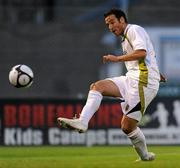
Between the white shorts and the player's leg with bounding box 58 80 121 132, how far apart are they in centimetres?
11

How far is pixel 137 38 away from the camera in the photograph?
11930 mm

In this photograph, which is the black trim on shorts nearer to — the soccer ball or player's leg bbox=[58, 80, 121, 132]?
player's leg bbox=[58, 80, 121, 132]

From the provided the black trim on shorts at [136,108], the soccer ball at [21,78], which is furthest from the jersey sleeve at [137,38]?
the soccer ball at [21,78]

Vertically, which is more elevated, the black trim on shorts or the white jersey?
the white jersey

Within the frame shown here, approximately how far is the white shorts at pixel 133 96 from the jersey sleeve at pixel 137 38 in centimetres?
55

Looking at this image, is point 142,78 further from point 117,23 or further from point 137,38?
point 117,23

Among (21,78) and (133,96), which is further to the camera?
(21,78)

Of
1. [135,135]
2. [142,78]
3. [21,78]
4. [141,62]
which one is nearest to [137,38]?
[141,62]

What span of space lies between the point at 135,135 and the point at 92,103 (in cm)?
89

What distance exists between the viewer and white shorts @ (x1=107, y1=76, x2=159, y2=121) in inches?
479

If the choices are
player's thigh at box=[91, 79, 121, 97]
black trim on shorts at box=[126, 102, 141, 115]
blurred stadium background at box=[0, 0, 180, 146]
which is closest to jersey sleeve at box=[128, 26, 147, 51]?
player's thigh at box=[91, 79, 121, 97]

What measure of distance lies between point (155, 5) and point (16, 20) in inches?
201

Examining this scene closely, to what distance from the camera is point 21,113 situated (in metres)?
22.2

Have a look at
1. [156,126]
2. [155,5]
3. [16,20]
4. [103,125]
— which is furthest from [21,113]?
[155,5]
